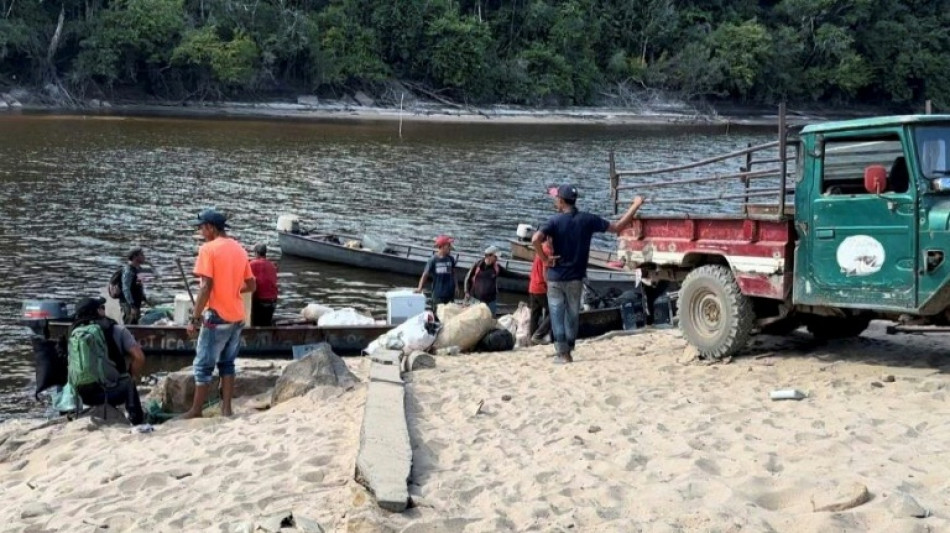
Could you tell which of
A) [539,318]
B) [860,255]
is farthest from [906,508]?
[539,318]

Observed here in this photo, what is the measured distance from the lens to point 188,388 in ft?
34.7

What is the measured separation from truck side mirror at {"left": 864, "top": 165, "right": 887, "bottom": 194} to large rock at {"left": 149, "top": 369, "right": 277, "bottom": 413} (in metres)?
6.43

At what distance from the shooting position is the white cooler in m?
15.1

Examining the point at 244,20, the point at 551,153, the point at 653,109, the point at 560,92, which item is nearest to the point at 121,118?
the point at 244,20

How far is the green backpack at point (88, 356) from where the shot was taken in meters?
8.95

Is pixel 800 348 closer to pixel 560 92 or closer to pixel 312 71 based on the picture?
pixel 312 71

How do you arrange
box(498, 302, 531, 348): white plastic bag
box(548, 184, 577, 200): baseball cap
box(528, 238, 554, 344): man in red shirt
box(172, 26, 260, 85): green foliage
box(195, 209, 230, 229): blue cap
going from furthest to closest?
box(172, 26, 260, 85): green foliage → box(498, 302, 531, 348): white plastic bag → box(528, 238, 554, 344): man in red shirt → box(548, 184, 577, 200): baseball cap → box(195, 209, 230, 229): blue cap

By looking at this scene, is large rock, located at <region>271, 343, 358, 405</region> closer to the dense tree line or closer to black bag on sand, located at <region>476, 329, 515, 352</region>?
black bag on sand, located at <region>476, 329, 515, 352</region>

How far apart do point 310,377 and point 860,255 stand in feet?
17.9

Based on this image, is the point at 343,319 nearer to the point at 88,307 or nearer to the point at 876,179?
the point at 88,307

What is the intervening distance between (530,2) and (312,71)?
2495cm

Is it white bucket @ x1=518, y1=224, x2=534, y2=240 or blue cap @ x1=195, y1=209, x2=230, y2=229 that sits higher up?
blue cap @ x1=195, y1=209, x2=230, y2=229

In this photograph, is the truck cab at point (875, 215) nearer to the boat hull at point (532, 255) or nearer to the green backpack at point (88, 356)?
the green backpack at point (88, 356)

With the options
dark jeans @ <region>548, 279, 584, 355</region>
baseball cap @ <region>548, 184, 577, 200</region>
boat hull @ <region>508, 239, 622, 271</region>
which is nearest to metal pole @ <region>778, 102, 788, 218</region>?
baseball cap @ <region>548, 184, 577, 200</region>
